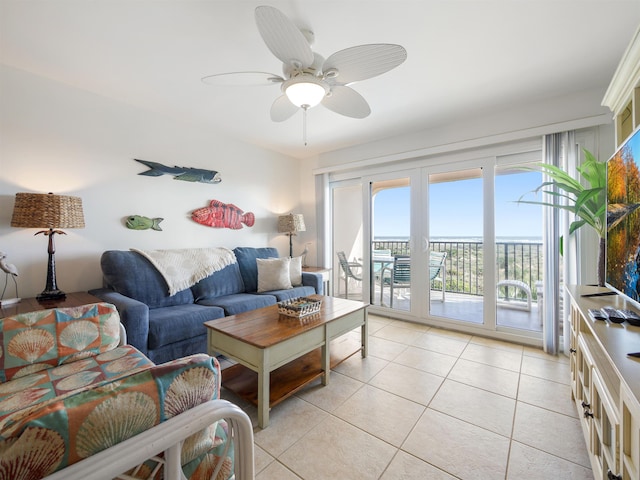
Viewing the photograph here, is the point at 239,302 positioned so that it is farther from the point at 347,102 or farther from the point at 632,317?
the point at 632,317

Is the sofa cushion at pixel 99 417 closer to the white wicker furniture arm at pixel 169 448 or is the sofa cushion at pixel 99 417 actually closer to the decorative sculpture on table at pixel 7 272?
the white wicker furniture arm at pixel 169 448

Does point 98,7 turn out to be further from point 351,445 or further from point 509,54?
point 351,445

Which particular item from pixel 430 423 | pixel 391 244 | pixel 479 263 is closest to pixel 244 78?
pixel 430 423

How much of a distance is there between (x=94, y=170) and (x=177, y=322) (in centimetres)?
161

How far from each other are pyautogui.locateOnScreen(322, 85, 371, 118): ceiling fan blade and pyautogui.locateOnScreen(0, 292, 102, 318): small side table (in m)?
2.31

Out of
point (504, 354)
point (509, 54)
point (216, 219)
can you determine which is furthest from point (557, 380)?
point (216, 219)

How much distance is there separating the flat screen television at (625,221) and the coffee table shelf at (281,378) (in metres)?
1.79

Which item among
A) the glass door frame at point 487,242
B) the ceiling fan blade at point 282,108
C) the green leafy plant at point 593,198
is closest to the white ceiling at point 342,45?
the ceiling fan blade at point 282,108

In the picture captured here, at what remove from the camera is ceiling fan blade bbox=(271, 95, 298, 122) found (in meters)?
1.98

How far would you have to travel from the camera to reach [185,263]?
110 inches

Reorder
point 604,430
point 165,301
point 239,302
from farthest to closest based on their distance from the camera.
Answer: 1. point 239,302
2. point 165,301
3. point 604,430

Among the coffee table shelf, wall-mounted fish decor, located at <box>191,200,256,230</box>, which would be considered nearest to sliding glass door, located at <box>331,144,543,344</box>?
wall-mounted fish decor, located at <box>191,200,256,230</box>

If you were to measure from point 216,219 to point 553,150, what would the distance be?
11.9ft

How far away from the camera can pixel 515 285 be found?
3010 millimetres
